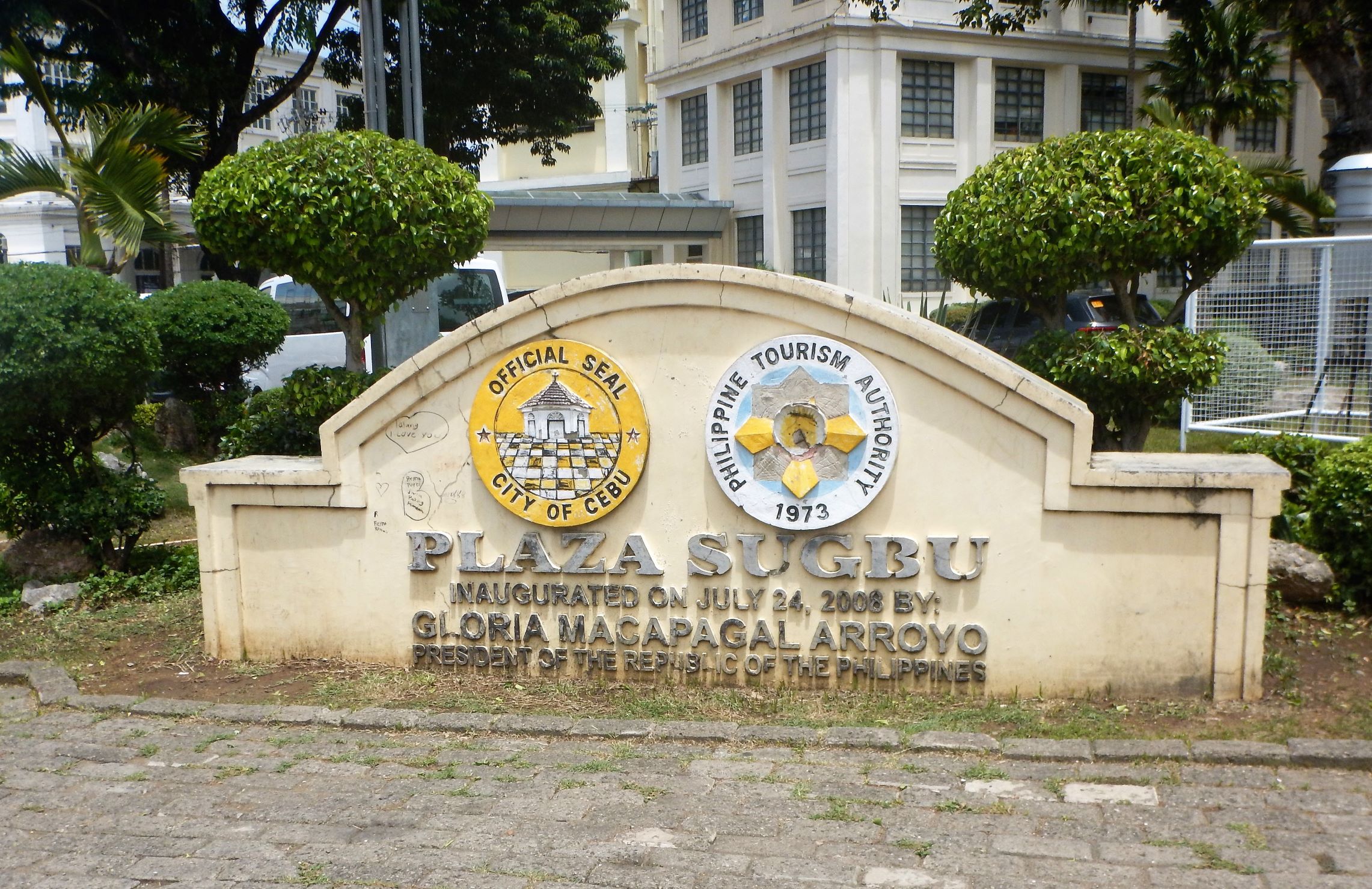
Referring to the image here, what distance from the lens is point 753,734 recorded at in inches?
220

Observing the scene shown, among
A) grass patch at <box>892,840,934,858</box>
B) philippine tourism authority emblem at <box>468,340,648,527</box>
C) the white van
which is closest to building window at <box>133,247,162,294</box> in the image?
the white van

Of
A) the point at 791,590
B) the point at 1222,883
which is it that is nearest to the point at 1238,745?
the point at 1222,883

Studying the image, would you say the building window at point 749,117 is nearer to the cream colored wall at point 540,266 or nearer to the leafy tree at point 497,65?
the leafy tree at point 497,65

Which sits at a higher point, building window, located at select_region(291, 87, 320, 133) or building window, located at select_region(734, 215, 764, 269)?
building window, located at select_region(291, 87, 320, 133)

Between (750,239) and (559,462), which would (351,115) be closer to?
(750,239)

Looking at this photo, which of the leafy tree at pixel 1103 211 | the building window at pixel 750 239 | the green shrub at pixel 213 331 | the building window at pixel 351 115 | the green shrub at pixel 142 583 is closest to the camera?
the leafy tree at pixel 1103 211

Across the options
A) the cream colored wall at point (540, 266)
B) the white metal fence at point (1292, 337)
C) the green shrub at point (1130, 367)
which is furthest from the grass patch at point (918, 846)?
the cream colored wall at point (540, 266)

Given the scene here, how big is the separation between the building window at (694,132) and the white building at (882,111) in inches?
23.2

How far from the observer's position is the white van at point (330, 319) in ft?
52.4

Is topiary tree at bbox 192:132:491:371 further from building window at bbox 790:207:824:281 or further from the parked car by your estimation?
building window at bbox 790:207:824:281

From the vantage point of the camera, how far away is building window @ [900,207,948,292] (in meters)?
27.4

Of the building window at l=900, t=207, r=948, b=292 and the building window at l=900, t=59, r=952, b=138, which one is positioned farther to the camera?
the building window at l=900, t=207, r=948, b=292

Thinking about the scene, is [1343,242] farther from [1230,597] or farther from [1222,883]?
[1222,883]

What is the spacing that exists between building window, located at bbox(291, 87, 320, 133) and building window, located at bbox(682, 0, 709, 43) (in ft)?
28.6
